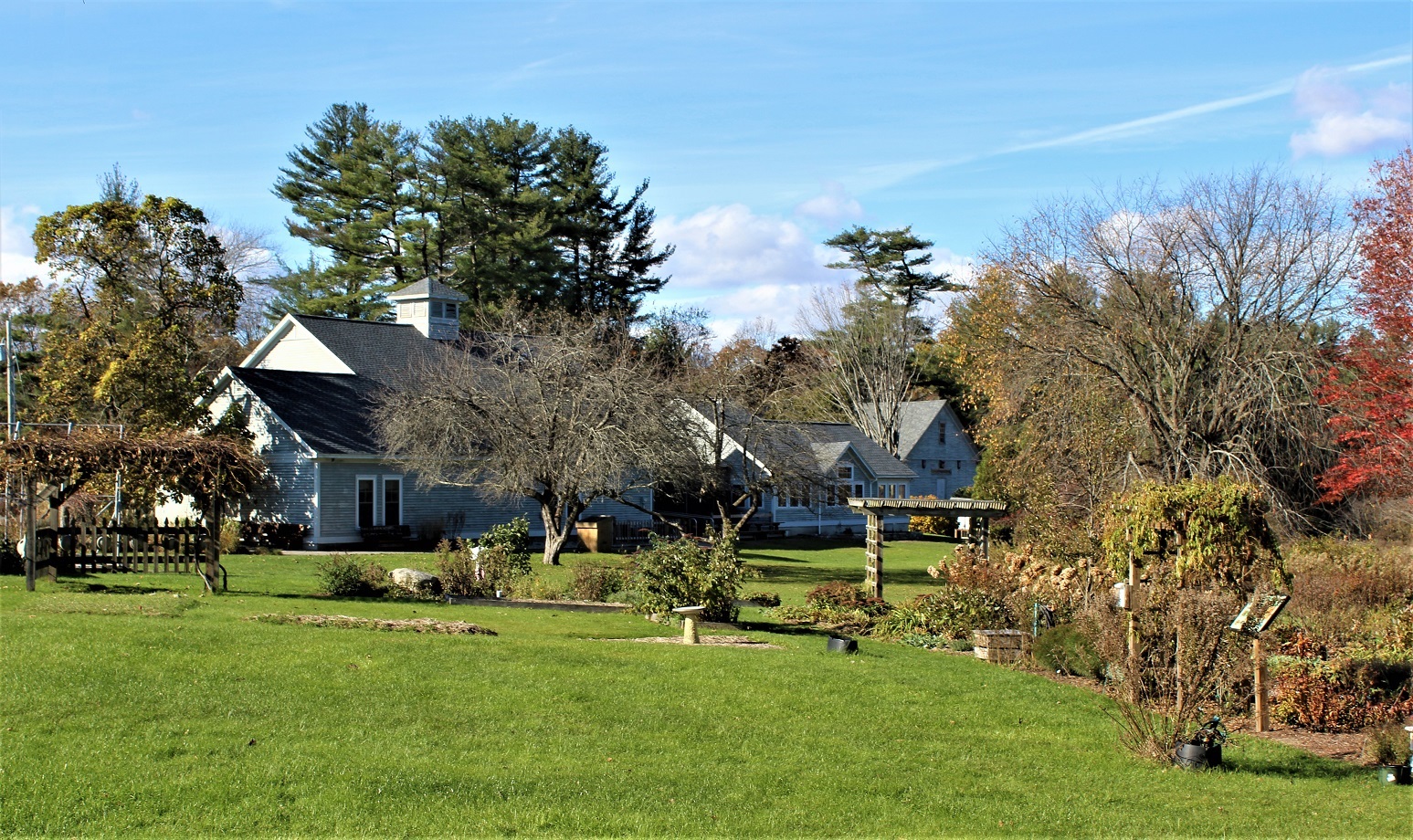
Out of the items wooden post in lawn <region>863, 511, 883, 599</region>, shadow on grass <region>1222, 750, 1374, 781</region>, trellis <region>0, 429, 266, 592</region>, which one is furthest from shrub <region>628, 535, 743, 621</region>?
shadow on grass <region>1222, 750, 1374, 781</region>

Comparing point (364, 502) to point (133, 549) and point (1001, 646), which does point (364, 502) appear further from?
point (1001, 646)

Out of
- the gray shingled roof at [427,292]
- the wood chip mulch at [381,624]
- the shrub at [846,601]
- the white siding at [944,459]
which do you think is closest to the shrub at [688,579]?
the wood chip mulch at [381,624]

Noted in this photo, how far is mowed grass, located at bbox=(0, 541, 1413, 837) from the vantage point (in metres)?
7.52

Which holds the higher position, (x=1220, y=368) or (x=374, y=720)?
(x=1220, y=368)

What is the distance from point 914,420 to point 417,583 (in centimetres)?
4314

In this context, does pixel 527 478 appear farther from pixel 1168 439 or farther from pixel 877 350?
pixel 877 350

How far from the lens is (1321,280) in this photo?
26.3 meters

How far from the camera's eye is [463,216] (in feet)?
173

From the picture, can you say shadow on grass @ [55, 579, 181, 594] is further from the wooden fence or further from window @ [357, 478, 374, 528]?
window @ [357, 478, 374, 528]

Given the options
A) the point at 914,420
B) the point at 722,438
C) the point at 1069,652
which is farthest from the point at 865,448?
the point at 1069,652

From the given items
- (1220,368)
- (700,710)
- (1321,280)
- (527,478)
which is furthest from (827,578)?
(700,710)

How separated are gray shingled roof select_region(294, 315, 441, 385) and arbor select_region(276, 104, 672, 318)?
10.6 metres

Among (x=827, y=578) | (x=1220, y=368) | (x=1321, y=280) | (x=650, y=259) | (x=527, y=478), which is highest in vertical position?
(x=650, y=259)

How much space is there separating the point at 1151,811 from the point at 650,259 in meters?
52.3
